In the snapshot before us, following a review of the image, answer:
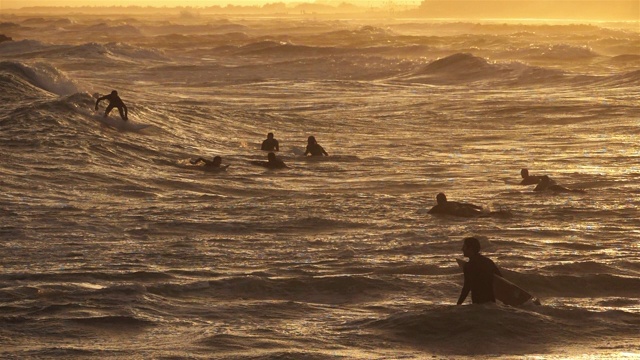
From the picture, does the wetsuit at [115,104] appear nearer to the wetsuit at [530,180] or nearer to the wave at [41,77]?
the wave at [41,77]

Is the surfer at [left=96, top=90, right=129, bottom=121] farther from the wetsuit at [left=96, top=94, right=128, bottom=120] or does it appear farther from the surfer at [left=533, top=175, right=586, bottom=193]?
the surfer at [left=533, top=175, right=586, bottom=193]

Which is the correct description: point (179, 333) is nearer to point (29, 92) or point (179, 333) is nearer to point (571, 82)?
point (29, 92)

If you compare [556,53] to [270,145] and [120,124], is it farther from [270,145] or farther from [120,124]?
[270,145]

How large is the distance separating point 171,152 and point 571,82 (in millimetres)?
28882

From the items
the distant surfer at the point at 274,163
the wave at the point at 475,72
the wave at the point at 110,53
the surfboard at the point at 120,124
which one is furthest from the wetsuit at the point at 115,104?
the wave at the point at 110,53

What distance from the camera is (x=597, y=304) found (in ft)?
44.5

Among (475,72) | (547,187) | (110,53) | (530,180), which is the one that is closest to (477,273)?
(547,187)

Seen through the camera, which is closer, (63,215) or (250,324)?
(250,324)

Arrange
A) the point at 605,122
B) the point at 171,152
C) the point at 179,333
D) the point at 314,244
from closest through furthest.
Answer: the point at 179,333 < the point at 314,244 < the point at 171,152 < the point at 605,122

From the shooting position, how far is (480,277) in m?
12.2

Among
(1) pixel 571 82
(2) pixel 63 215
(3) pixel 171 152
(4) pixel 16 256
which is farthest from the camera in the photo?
(1) pixel 571 82

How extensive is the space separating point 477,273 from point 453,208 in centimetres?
685

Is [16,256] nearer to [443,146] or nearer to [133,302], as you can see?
[133,302]

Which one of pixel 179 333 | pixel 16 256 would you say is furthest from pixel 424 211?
pixel 179 333
